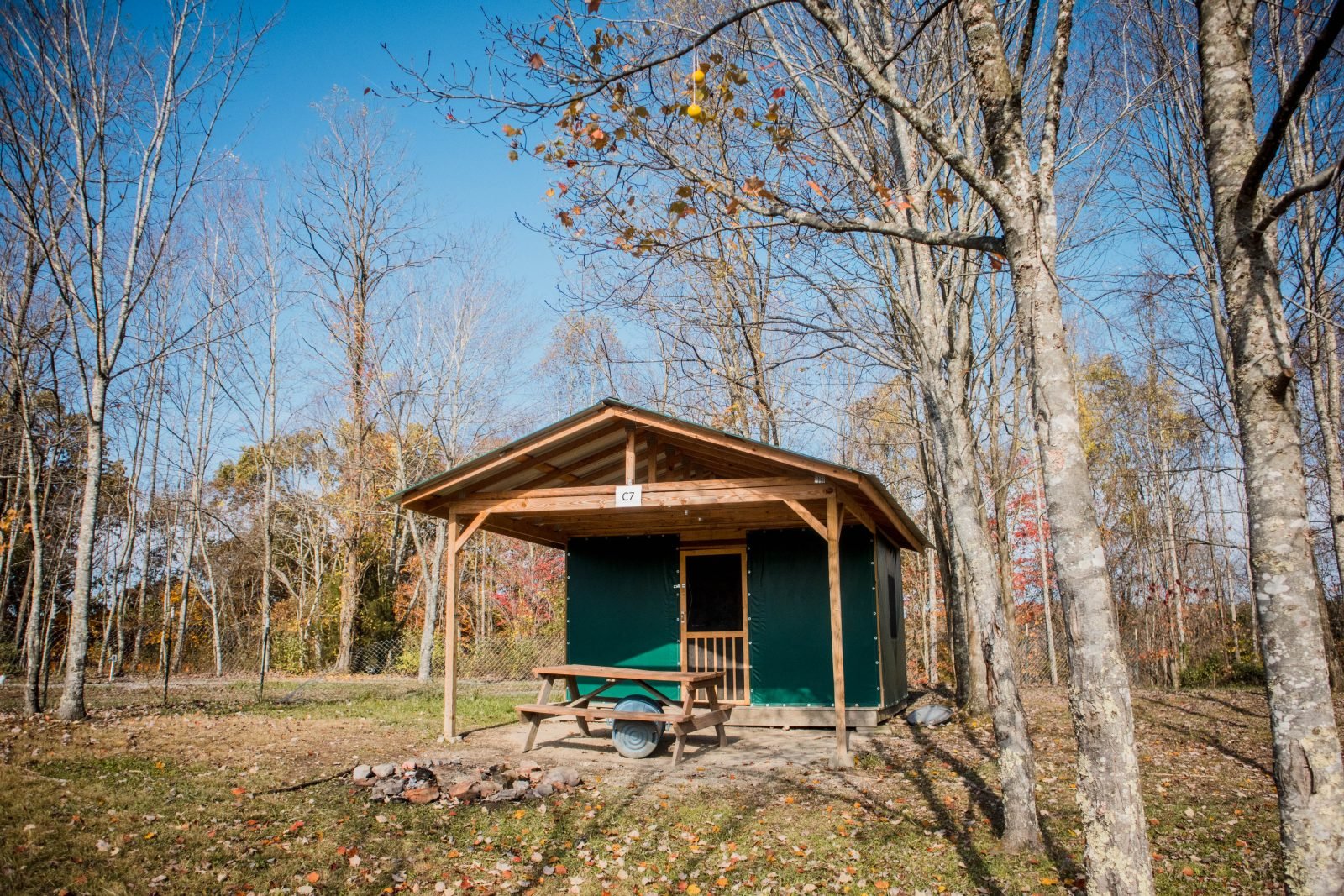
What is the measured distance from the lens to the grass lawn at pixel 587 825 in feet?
14.1

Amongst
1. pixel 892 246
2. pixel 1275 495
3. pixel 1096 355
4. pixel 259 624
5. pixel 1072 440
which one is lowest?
pixel 259 624

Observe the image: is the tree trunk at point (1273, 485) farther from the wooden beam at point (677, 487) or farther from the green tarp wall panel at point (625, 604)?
the green tarp wall panel at point (625, 604)

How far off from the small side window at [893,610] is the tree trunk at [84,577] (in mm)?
9398

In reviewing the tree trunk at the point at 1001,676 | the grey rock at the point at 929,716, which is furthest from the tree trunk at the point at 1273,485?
the grey rock at the point at 929,716

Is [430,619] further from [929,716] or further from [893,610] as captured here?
[929,716]

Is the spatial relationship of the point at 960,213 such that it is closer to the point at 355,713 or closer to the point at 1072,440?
the point at 1072,440

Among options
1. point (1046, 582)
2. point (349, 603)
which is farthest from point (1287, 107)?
point (349, 603)

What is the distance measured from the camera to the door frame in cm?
1042

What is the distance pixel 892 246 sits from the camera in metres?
8.30

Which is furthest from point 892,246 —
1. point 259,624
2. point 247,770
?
point 259,624

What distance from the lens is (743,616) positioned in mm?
10570

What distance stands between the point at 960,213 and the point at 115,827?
869cm

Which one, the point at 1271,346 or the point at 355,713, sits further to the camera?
the point at 355,713

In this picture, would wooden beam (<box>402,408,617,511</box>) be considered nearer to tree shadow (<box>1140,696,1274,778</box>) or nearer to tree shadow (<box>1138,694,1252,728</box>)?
tree shadow (<box>1140,696,1274,778</box>)
